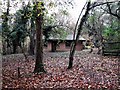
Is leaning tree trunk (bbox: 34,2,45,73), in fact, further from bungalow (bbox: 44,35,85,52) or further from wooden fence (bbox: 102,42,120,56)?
bungalow (bbox: 44,35,85,52)

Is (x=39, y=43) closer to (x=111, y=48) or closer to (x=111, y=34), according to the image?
(x=111, y=48)

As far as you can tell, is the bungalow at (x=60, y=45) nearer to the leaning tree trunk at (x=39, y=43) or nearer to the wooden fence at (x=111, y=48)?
the wooden fence at (x=111, y=48)

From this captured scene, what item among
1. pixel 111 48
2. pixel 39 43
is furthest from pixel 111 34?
pixel 39 43

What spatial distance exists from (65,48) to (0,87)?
12.5 metres

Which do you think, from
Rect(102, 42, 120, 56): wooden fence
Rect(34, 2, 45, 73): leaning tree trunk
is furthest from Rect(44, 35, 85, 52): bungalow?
Rect(34, 2, 45, 73): leaning tree trunk

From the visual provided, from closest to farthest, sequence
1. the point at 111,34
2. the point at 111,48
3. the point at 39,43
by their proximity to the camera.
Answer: the point at 39,43 < the point at 111,48 < the point at 111,34

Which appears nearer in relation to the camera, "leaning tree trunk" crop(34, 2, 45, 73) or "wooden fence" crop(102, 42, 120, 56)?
"leaning tree trunk" crop(34, 2, 45, 73)

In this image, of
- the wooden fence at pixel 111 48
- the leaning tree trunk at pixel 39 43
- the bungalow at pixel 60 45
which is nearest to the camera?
the leaning tree trunk at pixel 39 43

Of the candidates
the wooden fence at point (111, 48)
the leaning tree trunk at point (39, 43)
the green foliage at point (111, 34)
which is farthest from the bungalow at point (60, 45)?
the leaning tree trunk at point (39, 43)

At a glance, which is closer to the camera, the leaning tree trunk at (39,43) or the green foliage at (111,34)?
the leaning tree trunk at (39,43)

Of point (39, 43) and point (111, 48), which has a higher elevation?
point (39, 43)

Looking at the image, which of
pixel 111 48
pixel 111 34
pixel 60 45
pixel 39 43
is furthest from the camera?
pixel 60 45

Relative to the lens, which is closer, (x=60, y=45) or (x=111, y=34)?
(x=111, y=34)

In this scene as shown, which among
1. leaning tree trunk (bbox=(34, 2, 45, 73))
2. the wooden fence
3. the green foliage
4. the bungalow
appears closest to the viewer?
leaning tree trunk (bbox=(34, 2, 45, 73))
